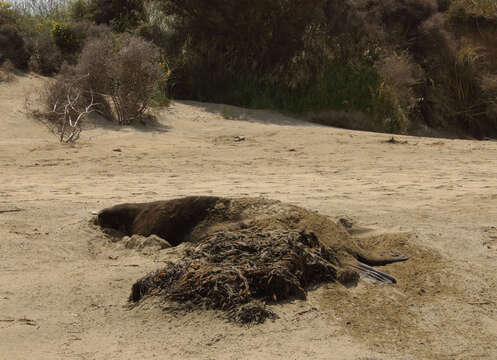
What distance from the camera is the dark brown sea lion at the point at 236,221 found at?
381 cm

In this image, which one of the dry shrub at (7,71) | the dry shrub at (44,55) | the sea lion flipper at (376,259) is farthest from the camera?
the dry shrub at (44,55)

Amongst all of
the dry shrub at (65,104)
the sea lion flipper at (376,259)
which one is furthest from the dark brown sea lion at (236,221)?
the dry shrub at (65,104)

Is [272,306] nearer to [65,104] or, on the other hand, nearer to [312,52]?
[65,104]

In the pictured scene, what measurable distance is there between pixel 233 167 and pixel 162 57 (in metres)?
7.16

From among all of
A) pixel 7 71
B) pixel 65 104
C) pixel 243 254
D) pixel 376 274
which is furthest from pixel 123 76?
pixel 376 274

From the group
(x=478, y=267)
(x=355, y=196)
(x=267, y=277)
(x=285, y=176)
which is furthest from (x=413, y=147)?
(x=267, y=277)

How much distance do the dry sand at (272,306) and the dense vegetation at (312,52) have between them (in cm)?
558

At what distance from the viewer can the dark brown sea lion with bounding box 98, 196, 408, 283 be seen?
3814 mm

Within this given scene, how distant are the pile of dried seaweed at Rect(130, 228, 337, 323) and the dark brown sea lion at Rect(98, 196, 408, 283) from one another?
0.24 m

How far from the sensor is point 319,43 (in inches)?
597

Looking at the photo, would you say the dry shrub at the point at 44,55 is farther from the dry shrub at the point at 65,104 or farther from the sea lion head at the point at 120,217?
the sea lion head at the point at 120,217

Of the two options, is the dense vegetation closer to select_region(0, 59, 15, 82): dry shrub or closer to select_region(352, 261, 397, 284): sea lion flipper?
select_region(0, 59, 15, 82): dry shrub

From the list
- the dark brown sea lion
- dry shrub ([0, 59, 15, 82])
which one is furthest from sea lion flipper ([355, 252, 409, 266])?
dry shrub ([0, 59, 15, 82])

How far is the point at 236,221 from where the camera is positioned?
3.97m
